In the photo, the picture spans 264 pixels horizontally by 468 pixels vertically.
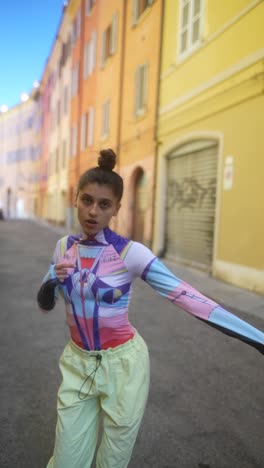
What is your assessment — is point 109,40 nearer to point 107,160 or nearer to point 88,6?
point 88,6

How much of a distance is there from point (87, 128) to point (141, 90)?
27.2 ft

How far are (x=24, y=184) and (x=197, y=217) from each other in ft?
134

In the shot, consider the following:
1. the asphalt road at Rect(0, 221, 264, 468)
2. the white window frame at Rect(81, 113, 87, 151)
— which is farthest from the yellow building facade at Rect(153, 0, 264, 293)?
the white window frame at Rect(81, 113, 87, 151)

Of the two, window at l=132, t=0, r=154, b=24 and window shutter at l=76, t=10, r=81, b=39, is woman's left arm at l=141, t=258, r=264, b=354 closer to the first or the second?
window at l=132, t=0, r=154, b=24

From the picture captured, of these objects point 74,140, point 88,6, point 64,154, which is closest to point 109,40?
point 88,6

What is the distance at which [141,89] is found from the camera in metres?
13.8

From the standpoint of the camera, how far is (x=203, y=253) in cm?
995

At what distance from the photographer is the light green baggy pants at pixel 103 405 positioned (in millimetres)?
1705

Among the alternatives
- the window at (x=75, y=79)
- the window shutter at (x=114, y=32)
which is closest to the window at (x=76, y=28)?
the window at (x=75, y=79)

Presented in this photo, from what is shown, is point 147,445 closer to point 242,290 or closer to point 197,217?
point 242,290

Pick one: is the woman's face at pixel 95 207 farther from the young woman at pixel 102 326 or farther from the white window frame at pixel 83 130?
the white window frame at pixel 83 130

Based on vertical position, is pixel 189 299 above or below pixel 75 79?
below

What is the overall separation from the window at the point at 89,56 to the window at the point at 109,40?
6.81 feet

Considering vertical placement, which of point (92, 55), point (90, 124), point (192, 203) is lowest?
point (192, 203)
